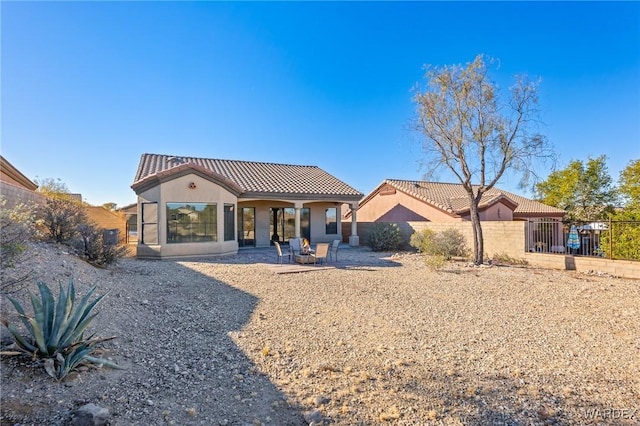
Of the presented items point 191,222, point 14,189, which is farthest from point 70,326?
point 191,222

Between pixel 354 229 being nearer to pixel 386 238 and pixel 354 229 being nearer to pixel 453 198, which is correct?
pixel 386 238

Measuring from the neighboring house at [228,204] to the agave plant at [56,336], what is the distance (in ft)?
37.8

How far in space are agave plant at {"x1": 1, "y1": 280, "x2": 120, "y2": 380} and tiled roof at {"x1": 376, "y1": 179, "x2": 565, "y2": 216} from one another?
22.8m

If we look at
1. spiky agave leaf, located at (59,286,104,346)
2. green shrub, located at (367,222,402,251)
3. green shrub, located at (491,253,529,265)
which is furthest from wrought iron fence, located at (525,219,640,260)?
spiky agave leaf, located at (59,286,104,346)

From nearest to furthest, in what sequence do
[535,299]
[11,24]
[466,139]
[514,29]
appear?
[11,24]
[535,299]
[514,29]
[466,139]

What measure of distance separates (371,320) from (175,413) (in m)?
4.30

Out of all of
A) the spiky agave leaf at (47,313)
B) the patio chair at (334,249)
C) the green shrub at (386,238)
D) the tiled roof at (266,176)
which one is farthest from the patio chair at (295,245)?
the spiky agave leaf at (47,313)

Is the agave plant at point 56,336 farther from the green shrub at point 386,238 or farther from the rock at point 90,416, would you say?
the green shrub at point 386,238

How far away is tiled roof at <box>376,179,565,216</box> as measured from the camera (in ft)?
80.0

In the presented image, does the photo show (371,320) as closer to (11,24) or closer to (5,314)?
(5,314)

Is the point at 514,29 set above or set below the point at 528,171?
above

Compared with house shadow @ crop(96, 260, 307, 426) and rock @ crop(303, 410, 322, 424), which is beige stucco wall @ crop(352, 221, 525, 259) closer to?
house shadow @ crop(96, 260, 307, 426)

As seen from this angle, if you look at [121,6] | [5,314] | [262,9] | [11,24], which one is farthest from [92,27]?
[5,314]

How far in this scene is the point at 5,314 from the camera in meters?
4.64
